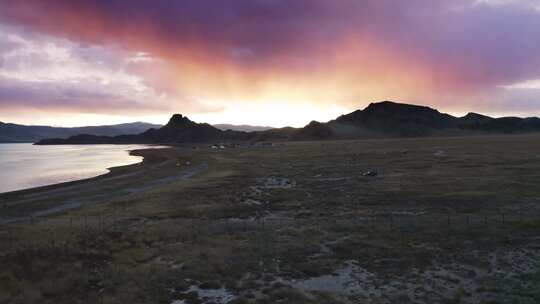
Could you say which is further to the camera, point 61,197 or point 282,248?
point 61,197

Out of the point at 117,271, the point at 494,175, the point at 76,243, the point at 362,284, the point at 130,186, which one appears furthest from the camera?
the point at 130,186

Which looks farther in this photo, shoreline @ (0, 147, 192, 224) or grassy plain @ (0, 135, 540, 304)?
shoreline @ (0, 147, 192, 224)

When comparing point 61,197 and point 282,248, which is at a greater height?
point 282,248

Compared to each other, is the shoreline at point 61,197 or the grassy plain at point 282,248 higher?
the grassy plain at point 282,248

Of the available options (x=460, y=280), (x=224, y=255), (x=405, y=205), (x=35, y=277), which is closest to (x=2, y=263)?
(x=35, y=277)

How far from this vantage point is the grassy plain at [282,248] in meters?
18.3

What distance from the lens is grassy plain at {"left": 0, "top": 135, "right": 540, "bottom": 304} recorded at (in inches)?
720

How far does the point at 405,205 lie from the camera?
3747 cm

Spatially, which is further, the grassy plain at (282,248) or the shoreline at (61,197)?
the shoreline at (61,197)

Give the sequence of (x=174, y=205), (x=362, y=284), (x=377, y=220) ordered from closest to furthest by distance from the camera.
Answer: (x=362, y=284)
(x=377, y=220)
(x=174, y=205)

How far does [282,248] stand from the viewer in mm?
24703

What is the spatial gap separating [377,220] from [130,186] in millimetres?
41680

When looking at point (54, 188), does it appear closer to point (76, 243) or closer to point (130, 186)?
point (130, 186)

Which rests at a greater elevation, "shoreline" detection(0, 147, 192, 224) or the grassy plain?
the grassy plain
